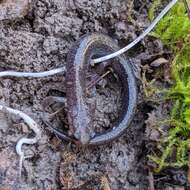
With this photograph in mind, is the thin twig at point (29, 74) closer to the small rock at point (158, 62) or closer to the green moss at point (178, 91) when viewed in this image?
the small rock at point (158, 62)

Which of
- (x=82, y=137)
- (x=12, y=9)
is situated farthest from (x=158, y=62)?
(x=12, y=9)

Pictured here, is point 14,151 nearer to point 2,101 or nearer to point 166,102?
point 2,101

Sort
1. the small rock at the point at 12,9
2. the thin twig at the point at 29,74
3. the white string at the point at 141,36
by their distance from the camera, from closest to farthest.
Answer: the thin twig at the point at 29,74 < the small rock at the point at 12,9 < the white string at the point at 141,36

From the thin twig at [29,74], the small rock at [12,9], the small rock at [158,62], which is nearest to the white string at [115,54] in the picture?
the thin twig at [29,74]

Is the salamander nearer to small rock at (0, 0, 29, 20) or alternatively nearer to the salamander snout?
the salamander snout

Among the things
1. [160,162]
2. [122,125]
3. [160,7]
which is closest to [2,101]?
[122,125]

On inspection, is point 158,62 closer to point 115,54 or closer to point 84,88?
point 115,54
